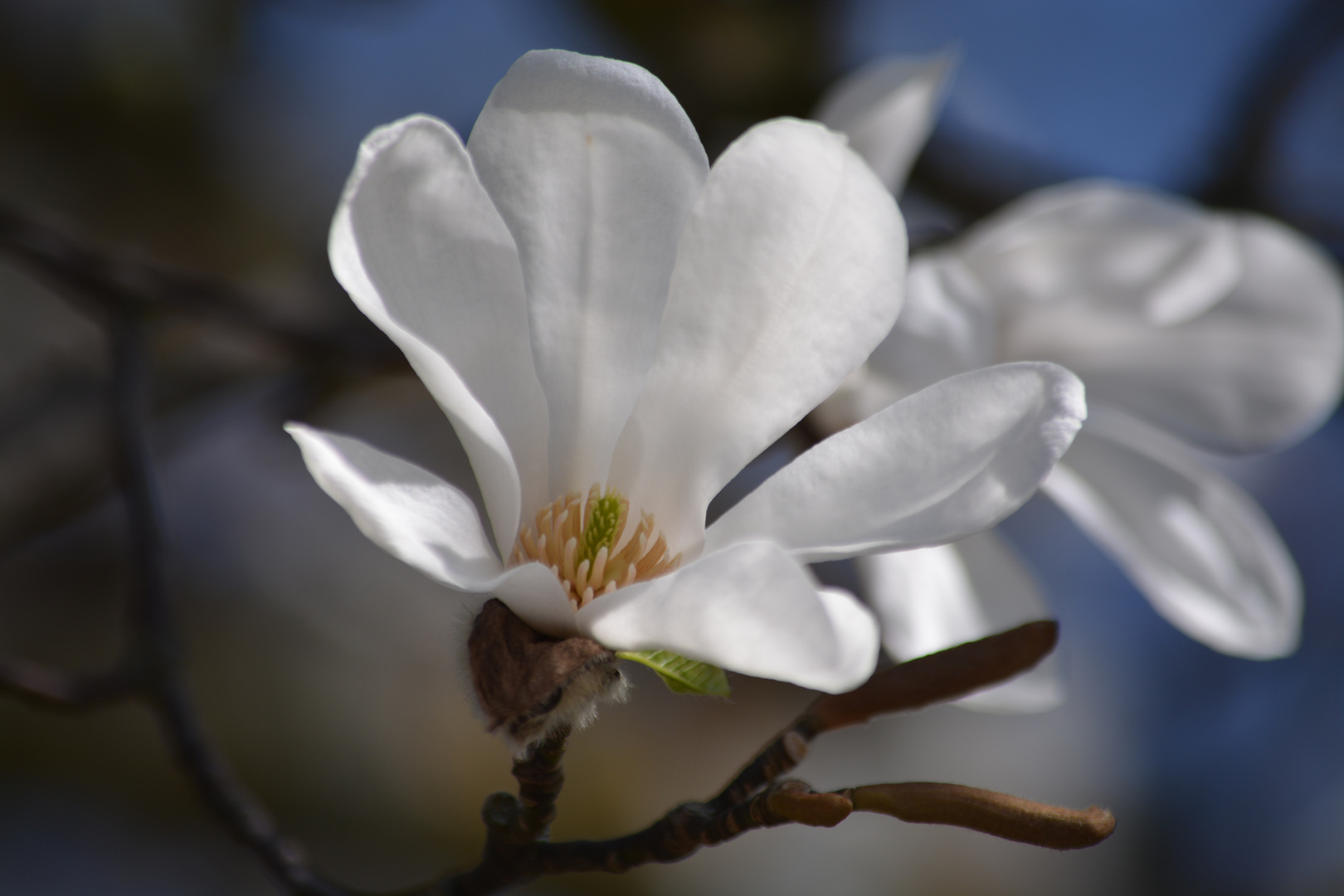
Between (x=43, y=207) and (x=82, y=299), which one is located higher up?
(x=82, y=299)

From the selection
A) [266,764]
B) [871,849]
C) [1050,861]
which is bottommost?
[1050,861]

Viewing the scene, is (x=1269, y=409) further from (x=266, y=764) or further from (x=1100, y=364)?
(x=266, y=764)

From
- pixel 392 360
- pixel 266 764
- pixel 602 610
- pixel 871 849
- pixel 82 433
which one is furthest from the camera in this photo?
pixel 871 849

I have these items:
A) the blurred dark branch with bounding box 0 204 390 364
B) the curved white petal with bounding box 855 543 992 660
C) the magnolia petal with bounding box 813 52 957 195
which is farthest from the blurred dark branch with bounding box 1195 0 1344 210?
the blurred dark branch with bounding box 0 204 390 364

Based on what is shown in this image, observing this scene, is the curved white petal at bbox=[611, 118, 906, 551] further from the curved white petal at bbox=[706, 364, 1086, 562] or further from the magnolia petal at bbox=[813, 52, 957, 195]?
the magnolia petal at bbox=[813, 52, 957, 195]

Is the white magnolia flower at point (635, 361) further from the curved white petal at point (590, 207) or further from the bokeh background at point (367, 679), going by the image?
the bokeh background at point (367, 679)

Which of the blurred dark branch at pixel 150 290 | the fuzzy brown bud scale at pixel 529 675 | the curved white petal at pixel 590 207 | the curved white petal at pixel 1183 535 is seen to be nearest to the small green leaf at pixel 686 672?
the fuzzy brown bud scale at pixel 529 675

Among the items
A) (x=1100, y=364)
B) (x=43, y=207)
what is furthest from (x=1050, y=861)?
(x=43, y=207)

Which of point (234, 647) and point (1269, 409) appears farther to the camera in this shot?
point (234, 647)
